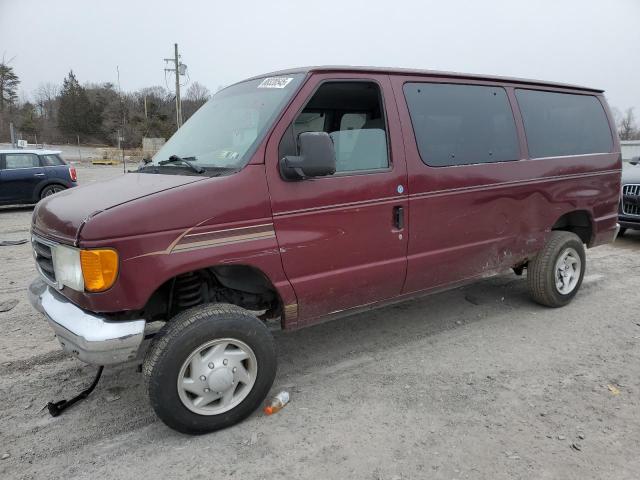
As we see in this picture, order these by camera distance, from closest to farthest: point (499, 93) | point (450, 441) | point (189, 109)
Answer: point (450, 441) < point (499, 93) < point (189, 109)

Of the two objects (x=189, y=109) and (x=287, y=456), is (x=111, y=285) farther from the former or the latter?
(x=189, y=109)

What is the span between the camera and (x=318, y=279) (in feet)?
10.3

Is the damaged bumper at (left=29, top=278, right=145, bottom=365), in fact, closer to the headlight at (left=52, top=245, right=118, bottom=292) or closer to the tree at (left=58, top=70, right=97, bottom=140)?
the headlight at (left=52, top=245, right=118, bottom=292)

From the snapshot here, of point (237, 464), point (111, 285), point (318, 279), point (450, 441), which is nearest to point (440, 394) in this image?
point (450, 441)

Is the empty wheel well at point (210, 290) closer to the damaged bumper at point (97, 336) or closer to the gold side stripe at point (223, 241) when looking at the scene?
the gold side stripe at point (223, 241)

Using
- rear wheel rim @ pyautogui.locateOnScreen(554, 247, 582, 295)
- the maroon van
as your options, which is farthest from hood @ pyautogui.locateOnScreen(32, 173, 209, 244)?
rear wheel rim @ pyautogui.locateOnScreen(554, 247, 582, 295)

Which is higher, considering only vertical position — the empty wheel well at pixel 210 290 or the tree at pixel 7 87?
the tree at pixel 7 87

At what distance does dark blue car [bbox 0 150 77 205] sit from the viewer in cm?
1180

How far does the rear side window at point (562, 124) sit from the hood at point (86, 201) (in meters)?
3.21

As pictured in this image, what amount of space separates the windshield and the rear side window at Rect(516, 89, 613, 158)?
2.45m

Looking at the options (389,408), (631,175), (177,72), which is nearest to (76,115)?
(177,72)

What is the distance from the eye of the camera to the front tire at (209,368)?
2621mm

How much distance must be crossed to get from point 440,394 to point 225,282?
1636 millimetres

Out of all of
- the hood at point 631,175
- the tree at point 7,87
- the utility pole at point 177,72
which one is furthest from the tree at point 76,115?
the hood at point 631,175
